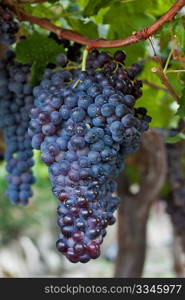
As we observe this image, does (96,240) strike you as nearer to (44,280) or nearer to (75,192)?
(75,192)

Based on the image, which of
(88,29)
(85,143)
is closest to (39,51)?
(88,29)

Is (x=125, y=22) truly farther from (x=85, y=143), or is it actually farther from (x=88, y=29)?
(x=85, y=143)

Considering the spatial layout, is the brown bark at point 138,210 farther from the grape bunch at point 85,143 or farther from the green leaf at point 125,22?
the grape bunch at point 85,143

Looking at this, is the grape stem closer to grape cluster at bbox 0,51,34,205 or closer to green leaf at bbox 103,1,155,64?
grape cluster at bbox 0,51,34,205

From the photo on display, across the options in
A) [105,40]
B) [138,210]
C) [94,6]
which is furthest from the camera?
[138,210]

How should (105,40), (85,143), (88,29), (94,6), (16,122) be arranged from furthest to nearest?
(88,29)
(16,122)
(94,6)
(105,40)
(85,143)

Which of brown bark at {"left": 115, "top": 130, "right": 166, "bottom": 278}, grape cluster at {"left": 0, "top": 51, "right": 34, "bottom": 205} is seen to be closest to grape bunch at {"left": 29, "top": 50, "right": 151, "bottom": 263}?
grape cluster at {"left": 0, "top": 51, "right": 34, "bottom": 205}
